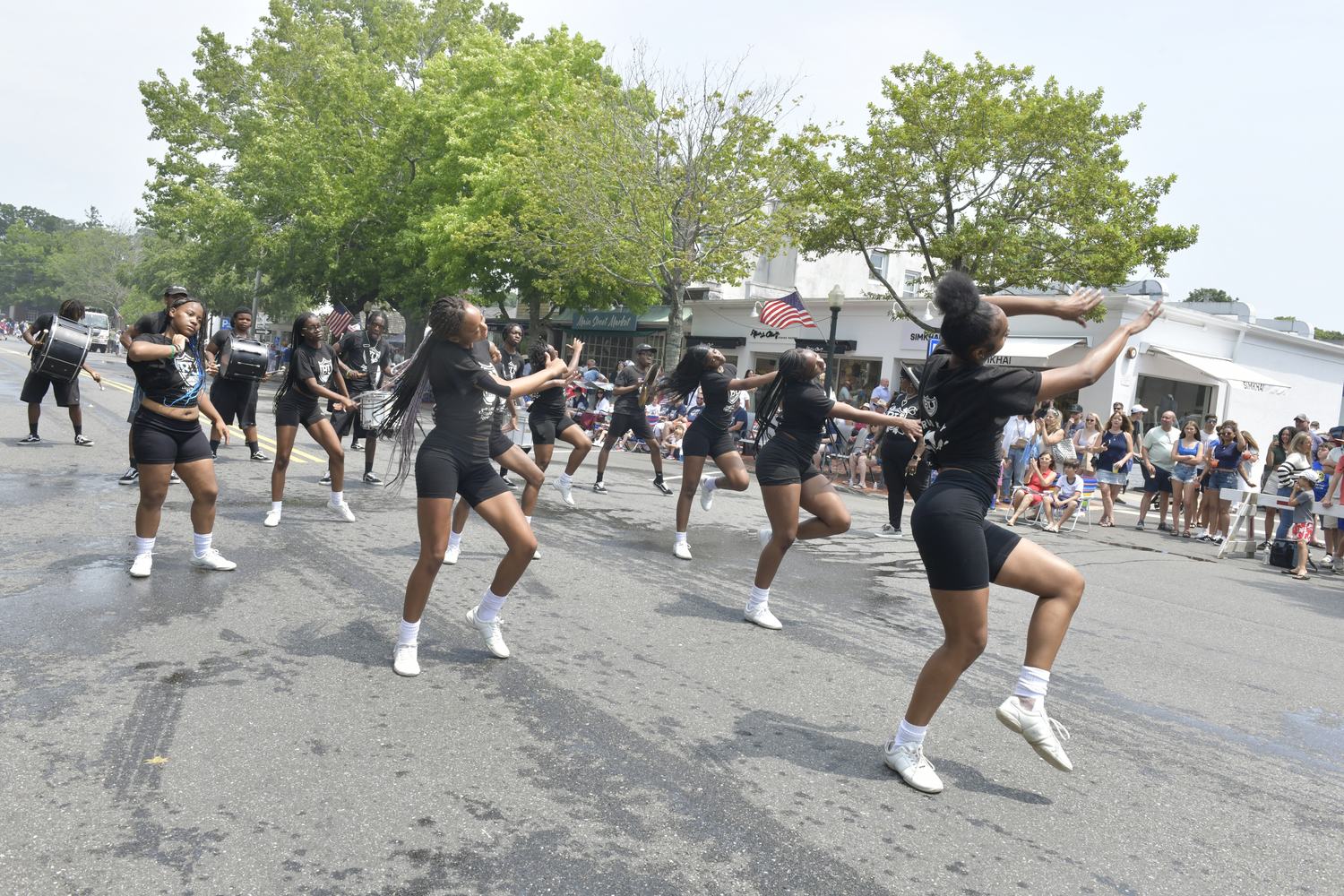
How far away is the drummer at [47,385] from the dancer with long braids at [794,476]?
856 cm

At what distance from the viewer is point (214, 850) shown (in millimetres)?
2854

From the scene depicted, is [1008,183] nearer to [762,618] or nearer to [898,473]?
[898,473]

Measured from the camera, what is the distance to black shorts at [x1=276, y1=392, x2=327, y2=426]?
8102 millimetres

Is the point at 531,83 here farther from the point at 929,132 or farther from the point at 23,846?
the point at 23,846

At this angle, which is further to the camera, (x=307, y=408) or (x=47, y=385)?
(x=47, y=385)

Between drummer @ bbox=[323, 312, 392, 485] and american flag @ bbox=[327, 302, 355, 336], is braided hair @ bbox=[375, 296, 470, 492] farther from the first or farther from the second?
american flag @ bbox=[327, 302, 355, 336]

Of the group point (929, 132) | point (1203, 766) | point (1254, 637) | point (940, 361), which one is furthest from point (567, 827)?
point (929, 132)

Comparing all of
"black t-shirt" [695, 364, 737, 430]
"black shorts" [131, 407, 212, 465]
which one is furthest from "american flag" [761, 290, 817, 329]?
"black shorts" [131, 407, 212, 465]

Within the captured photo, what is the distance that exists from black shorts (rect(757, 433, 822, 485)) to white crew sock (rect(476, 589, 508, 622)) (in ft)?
6.07

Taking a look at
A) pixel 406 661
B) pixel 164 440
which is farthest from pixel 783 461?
pixel 164 440

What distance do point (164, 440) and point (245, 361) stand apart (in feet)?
18.3

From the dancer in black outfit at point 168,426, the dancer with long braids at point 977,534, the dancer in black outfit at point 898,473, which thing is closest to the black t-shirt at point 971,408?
the dancer with long braids at point 977,534

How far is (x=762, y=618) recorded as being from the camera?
5875 millimetres

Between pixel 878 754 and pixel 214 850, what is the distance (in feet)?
8.15
